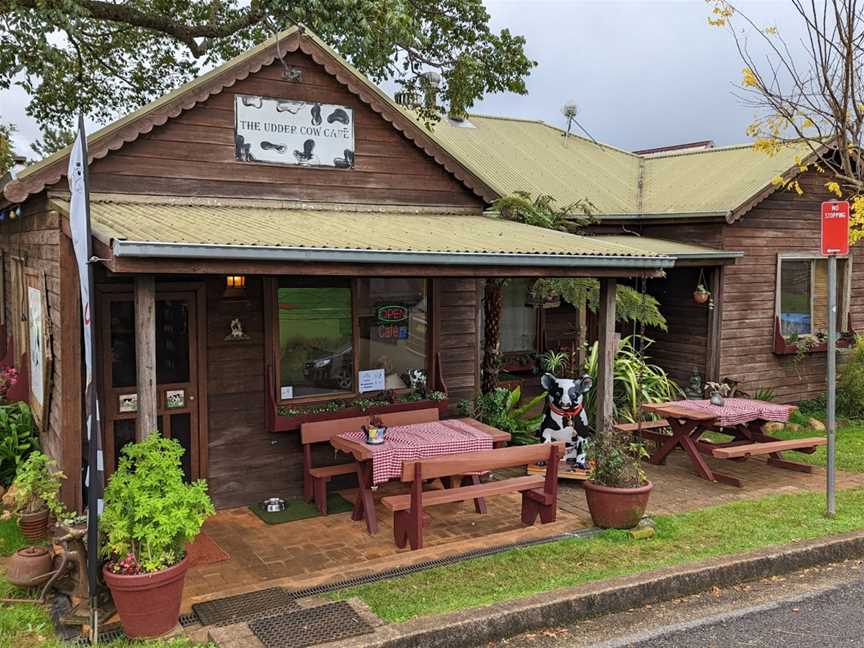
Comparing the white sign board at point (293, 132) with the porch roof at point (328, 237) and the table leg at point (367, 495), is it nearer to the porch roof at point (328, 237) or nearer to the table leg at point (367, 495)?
the porch roof at point (328, 237)

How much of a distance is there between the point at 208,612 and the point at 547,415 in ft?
16.3

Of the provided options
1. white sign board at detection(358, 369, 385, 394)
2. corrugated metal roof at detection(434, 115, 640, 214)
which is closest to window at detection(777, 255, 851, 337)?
corrugated metal roof at detection(434, 115, 640, 214)

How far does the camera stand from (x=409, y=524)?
6.66 m

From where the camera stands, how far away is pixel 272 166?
8.23 metres

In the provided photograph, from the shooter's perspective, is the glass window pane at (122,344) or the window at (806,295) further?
the window at (806,295)

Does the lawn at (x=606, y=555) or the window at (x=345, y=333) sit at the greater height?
the window at (x=345, y=333)

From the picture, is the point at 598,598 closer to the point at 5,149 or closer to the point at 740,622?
the point at 740,622

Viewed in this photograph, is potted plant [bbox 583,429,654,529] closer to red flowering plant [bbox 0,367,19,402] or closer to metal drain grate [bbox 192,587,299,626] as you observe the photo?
A: metal drain grate [bbox 192,587,299,626]

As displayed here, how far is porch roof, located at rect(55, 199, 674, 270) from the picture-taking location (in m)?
5.53

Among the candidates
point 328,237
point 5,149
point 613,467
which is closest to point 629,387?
point 613,467

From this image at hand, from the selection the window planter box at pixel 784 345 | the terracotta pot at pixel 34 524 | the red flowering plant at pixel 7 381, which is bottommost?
the terracotta pot at pixel 34 524

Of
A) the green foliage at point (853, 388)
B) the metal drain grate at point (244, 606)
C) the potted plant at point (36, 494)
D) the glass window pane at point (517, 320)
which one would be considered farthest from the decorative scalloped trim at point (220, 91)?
the green foliage at point (853, 388)

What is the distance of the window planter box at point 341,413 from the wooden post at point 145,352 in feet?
7.94

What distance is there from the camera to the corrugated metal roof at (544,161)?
13758 millimetres
